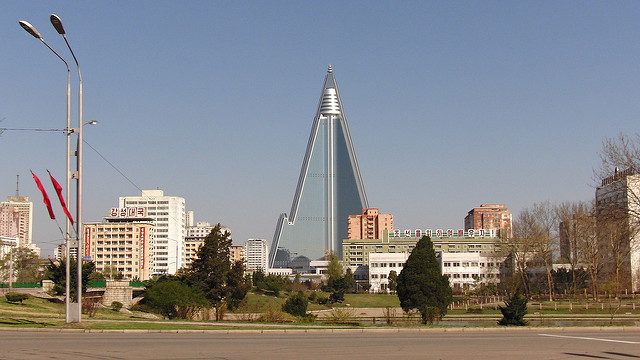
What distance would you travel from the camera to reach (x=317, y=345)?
66.8 ft

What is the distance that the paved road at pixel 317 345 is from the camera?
17438mm

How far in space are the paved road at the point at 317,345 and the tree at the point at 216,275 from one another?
99.9ft

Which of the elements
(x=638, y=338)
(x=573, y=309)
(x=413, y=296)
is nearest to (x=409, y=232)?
(x=573, y=309)

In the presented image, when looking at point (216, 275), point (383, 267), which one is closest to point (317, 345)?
point (216, 275)

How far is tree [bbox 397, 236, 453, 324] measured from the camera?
45.8 meters

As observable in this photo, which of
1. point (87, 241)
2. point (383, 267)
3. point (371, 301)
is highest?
point (87, 241)

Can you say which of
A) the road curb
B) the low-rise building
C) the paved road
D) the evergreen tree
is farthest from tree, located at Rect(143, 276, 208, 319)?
the low-rise building

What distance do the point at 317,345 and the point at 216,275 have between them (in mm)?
36474

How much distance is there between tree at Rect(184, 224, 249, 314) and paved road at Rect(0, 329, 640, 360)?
30.4 meters

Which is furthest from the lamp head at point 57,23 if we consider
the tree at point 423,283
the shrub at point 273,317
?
the tree at point 423,283

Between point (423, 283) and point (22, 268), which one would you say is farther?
point (22, 268)

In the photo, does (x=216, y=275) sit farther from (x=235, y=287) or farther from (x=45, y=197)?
(x=45, y=197)

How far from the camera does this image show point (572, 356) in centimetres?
1761

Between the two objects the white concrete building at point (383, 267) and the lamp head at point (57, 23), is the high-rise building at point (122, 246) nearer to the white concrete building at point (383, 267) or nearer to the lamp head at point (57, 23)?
the white concrete building at point (383, 267)
